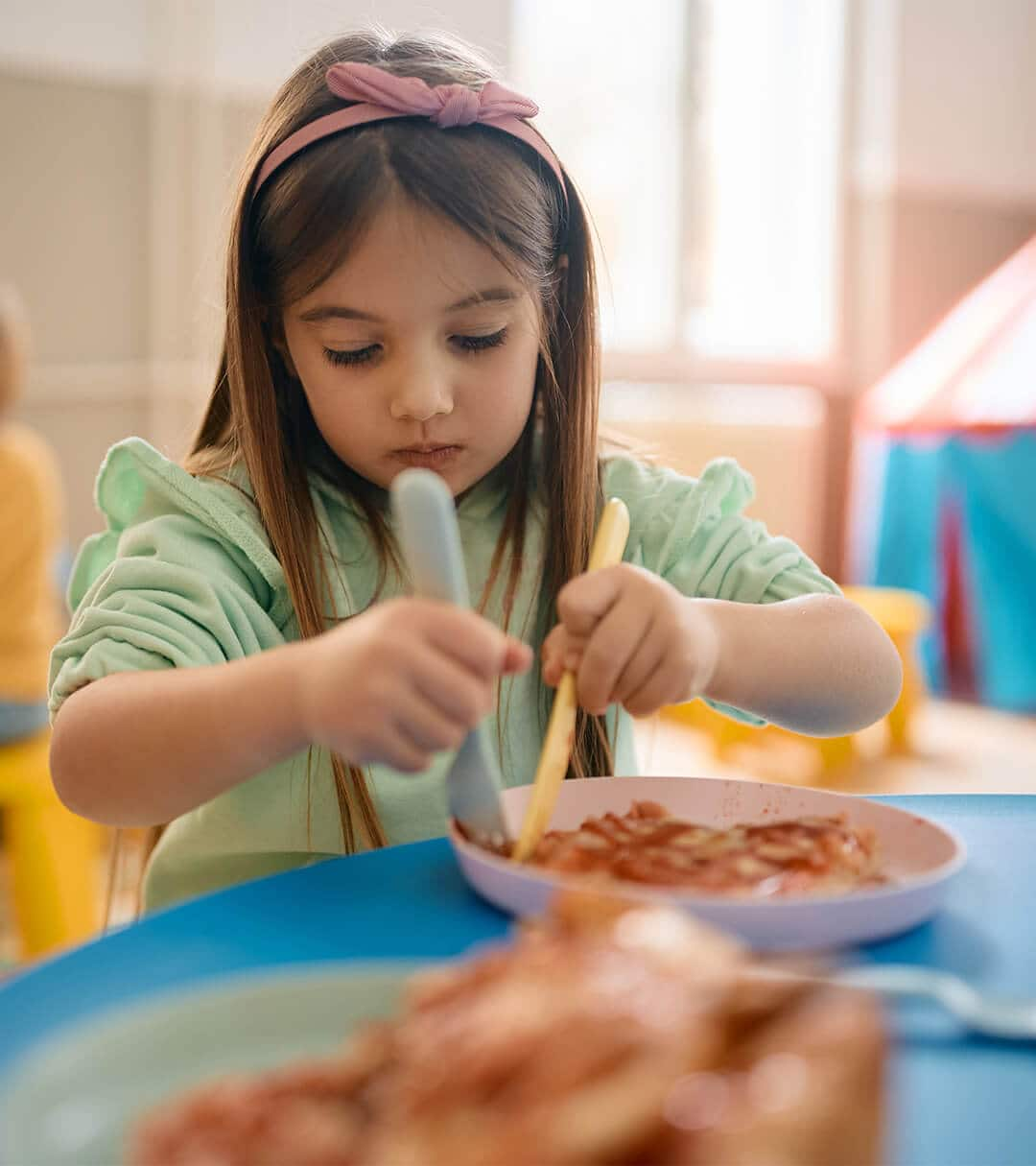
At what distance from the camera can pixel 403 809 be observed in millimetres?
894

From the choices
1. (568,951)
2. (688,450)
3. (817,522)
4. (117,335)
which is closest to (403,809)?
(568,951)

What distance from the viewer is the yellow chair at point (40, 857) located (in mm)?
1709

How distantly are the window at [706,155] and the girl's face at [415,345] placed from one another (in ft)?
9.54

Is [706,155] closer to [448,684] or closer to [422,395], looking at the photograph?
[422,395]

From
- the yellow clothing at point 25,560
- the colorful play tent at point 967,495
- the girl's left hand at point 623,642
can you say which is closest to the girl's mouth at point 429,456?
the girl's left hand at point 623,642

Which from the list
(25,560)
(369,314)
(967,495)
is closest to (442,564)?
(369,314)

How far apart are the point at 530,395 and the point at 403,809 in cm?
29

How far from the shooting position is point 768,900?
1.45 ft

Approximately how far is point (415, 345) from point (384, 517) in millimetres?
207

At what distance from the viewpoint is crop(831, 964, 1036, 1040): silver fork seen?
397mm

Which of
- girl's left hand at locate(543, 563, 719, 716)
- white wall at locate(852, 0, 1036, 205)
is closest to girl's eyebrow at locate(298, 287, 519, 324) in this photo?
girl's left hand at locate(543, 563, 719, 716)

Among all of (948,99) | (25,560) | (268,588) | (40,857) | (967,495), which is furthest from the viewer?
(948,99)

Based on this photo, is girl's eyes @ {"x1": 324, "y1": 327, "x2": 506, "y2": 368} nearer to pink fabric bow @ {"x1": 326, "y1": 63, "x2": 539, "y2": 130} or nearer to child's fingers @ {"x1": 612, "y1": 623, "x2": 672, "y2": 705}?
pink fabric bow @ {"x1": 326, "y1": 63, "x2": 539, "y2": 130}

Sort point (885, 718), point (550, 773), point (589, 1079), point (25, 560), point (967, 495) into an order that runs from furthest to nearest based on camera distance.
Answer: point (967, 495), point (885, 718), point (25, 560), point (550, 773), point (589, 1079)
